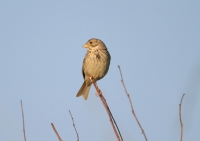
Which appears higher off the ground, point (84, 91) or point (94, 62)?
point (94, 62)

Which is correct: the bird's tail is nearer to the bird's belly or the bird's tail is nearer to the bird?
the bird

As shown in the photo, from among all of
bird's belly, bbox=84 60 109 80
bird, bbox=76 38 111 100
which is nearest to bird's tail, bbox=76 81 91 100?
bird, bbox=76 38 111 100

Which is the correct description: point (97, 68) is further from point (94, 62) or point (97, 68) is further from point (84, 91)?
point (84, 91)

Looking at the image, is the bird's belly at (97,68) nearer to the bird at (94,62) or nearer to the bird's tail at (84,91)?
the bird at (94,62)

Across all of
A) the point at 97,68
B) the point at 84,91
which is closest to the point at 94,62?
the point at 97,68

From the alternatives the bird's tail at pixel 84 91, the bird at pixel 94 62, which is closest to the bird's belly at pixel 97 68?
the bird at pixel 94 62

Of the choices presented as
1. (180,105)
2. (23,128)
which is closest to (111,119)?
(180,105)

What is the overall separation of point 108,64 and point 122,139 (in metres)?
4.74

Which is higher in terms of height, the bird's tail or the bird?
the bird

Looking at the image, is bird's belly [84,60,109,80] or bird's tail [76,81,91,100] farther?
bird's tail [76,81,91,100]

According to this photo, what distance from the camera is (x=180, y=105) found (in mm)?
3037

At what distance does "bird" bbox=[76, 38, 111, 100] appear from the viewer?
7402mm

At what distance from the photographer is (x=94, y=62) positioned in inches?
291

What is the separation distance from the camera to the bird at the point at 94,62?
24.3 ft
